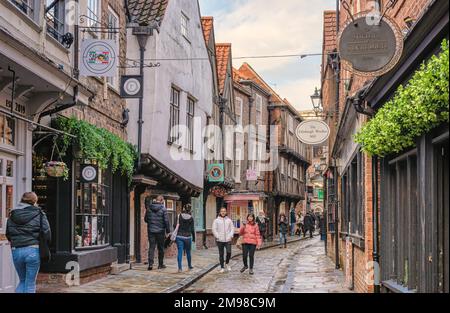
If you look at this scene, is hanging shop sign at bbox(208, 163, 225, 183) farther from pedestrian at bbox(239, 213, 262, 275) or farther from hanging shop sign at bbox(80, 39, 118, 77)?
hanging shop sign at bbox(80, 39, 118, 77)

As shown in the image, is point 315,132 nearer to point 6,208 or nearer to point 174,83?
point 174,83

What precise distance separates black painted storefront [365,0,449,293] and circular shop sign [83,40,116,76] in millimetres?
5717

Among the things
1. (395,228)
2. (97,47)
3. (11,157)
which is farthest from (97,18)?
(395,228)

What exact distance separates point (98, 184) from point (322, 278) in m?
5.62

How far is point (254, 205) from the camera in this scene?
38.7 m

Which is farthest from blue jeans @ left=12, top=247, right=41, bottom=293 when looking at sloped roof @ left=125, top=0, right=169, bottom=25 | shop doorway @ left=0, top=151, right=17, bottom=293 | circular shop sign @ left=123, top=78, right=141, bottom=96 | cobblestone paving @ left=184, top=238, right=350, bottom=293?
sloped roof @ left=125, top=0, right=169, bottom=25

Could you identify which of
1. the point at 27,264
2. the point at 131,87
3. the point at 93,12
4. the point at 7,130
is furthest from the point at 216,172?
the point at 27,264

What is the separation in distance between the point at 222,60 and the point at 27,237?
77.6 ft

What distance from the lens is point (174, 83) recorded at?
69.4ft

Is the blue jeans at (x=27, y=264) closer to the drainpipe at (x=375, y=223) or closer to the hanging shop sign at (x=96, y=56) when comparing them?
the hanging shop sign at (x=96, y=56)

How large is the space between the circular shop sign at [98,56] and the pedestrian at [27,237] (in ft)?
13.6

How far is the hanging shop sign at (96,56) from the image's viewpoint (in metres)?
13.4

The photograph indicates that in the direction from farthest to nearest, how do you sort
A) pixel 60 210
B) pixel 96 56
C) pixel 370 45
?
pixel 60 210 → pixel 96 56 → pixel 370 45

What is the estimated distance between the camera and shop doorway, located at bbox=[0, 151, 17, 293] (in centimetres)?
1144
